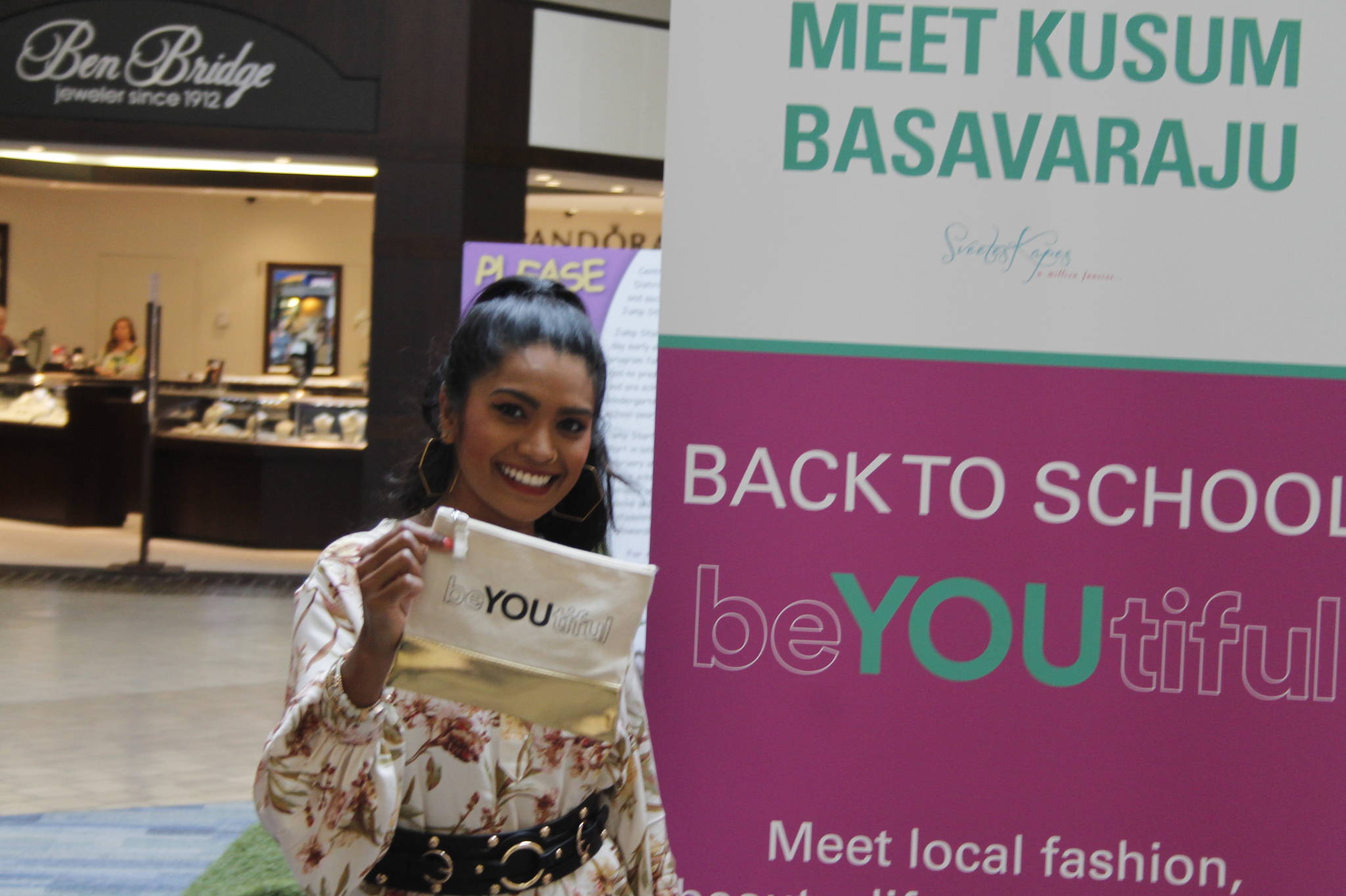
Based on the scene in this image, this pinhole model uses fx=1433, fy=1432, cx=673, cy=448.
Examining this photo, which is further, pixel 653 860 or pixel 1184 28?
pixel 1184 28

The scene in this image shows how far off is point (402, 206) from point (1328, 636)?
708 cm

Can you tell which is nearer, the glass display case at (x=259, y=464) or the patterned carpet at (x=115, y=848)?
the patterned carpet at (x=115, y=848)

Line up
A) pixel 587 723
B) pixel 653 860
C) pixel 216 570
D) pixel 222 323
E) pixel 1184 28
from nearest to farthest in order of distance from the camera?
pixel 587 723 < pixel 653 860 < pixel 1184 28 < pixel 216 570 < pixel 222 323

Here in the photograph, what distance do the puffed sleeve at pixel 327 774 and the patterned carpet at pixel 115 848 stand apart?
305 centimetres

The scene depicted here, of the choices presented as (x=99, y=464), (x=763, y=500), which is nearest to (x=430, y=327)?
(x=99, y=464)

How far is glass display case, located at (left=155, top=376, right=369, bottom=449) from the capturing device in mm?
9719

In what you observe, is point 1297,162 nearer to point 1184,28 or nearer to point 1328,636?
point 1184,28

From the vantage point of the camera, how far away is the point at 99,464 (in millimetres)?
11039

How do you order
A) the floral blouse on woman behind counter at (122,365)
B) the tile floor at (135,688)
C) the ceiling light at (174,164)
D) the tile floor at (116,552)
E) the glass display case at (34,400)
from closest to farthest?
the tile floor at (135,688)
the tile floor at (116,552)
the ceiling light at (174,164)
the glass display case at (34,400)
the floral blouse on woman behind counter at (122,365)

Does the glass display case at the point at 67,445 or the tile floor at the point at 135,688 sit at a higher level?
the glass display case at the point at 67,445

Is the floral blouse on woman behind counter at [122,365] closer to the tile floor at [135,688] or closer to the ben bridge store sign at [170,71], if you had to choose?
the tile floor at [135,688]

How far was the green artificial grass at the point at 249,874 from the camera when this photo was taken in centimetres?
299

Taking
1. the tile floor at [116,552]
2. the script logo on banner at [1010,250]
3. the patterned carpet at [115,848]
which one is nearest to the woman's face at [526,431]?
the script logo on banner at [1010,250]

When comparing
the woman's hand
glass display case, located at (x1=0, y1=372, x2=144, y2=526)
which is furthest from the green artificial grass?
glass display case, located at (x1=0, y1=372, x2=144, y2=526)
